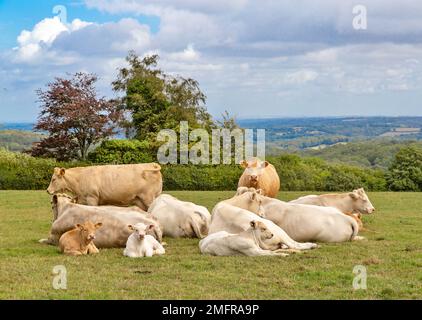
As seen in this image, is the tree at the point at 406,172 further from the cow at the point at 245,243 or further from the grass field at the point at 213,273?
the cow at the point at 245,243

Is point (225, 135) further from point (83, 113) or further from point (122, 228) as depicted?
point (122, 228)

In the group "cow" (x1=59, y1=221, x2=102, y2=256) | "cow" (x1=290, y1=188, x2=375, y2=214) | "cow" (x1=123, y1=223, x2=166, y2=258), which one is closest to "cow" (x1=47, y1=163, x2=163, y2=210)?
"cow" (x1=290, y1=188, x2=375, y2=214)

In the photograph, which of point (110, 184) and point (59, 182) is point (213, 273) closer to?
point (110, 184)

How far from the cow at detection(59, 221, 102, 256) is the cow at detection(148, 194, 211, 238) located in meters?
2.02

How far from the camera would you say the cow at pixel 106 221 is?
12039mm

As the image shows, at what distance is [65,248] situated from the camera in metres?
11.3

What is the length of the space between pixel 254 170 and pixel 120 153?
18.0 m

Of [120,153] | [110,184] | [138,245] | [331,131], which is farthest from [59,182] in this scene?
[331,131]

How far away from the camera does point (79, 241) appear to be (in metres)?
11.4

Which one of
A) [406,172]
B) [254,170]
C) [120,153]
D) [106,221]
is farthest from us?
[120,153]

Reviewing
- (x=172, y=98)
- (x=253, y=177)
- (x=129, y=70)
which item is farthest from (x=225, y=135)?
(x=253, y=177)

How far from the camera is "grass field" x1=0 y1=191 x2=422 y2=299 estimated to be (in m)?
8.29

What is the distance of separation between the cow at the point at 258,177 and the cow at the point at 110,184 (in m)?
2.55
